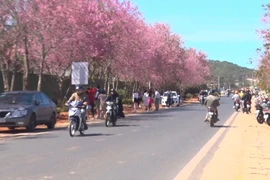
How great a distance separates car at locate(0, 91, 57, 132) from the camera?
1830 centimetres

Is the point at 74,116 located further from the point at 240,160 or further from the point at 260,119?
the point at 260,119

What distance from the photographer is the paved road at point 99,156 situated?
9.59 metres

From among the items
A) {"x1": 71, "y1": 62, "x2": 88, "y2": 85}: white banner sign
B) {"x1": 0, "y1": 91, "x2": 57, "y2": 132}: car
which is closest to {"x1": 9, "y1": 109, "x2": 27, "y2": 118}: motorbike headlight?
{"x1": 0, "y1": 91, "x2": 57, "y2": 132}: car

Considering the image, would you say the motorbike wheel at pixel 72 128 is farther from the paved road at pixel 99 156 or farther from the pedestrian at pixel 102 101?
the pedestrian at pixel 102 101

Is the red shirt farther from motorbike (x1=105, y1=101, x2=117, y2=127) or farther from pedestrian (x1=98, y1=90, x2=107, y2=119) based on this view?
motorbike (x1=105, y1=101, x2=117, y2=127)

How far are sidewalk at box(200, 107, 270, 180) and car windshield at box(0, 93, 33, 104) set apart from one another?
783 centimetres

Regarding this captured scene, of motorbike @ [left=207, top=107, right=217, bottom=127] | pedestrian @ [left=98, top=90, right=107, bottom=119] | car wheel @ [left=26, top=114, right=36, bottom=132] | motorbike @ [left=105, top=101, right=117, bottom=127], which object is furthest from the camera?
pedestrian @ [left=98, top=90, right=107, bottom=119]

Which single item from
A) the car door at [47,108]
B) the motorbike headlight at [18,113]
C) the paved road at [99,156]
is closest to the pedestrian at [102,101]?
the car door at [47,108]

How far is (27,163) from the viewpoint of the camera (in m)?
10.8

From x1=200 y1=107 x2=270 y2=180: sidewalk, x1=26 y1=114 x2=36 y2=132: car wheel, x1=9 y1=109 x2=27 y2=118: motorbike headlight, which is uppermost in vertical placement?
x1=9 y1=109 x2=27 y2=118: motorbike headlight

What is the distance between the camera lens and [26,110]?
18594 millimetres

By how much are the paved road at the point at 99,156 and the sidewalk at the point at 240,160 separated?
2.30 ft

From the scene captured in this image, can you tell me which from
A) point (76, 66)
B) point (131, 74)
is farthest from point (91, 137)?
point (131, 74)

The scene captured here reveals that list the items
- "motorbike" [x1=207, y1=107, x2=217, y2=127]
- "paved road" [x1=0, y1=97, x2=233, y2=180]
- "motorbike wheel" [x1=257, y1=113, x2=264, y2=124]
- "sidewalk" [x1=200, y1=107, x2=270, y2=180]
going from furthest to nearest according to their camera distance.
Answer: "motorbike wheel" [x1=257, y1=113, x2=264, y2=124] → "motorbike" [x1=207, y1=107, x2=217, y2=127] → "sidewalk" [x1=200, y1=107, x2=270, y2=180] → "paved road" [x1=0, y1=97, x2=233, y2=180]
